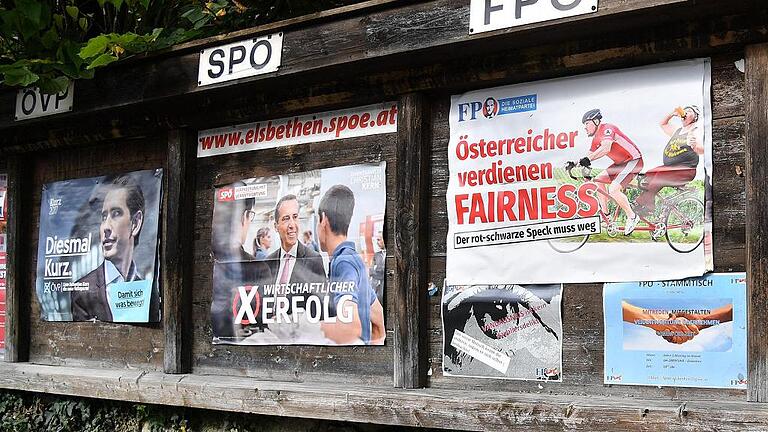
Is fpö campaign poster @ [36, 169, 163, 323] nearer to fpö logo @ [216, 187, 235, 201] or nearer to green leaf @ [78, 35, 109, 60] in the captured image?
fpö logo @ [216, 187, 235, 201]

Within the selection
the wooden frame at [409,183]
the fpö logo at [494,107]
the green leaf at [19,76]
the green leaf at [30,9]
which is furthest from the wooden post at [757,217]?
the green leaf at [30,9]

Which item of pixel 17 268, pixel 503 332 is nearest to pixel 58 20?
pixel 17 268

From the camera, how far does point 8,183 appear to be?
7781 millimetres

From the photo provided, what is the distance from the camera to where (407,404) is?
16.5ft

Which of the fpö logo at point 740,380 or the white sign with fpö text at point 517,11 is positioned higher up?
the white sign with fpö text at point 517,11

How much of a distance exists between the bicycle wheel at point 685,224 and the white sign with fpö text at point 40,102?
4087 mm

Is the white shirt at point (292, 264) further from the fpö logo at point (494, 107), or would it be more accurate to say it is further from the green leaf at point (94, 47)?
the green leaf at point (94, 47)

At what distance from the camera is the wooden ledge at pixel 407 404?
13.6ft

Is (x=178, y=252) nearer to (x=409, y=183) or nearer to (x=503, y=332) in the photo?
(x=409, y=183)

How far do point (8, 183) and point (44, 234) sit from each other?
2.05 feet

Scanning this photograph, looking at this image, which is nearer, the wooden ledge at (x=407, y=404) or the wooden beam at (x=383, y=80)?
the wooden ledge at (x=407, y=404)

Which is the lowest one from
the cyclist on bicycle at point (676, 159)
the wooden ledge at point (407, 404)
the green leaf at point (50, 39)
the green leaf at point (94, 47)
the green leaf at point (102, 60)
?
the wooden ledge at point (407, 404)

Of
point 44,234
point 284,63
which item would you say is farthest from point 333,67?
point 44,234

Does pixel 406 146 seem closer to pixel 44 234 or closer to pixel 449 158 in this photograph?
pixel 449 158
